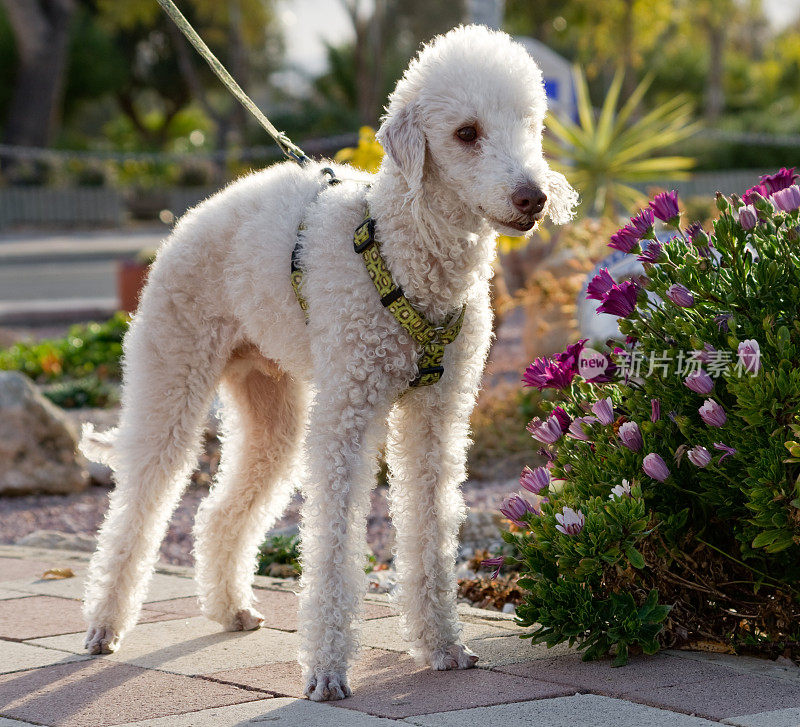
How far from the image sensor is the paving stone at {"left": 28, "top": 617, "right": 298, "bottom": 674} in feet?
12.3

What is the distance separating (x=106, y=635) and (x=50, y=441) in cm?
324

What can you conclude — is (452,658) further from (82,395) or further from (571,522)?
(82,395)

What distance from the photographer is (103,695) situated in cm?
338

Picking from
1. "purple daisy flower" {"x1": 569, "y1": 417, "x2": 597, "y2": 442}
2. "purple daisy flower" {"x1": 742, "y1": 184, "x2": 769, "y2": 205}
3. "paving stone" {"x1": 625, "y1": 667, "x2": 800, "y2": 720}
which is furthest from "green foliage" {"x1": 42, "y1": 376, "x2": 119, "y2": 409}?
"paving stone" {"x1": 625, "y1": 667, "x2": 800, "y2": 720}

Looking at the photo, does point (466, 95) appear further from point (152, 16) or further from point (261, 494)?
point (152, 16)

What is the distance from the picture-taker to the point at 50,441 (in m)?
6.96

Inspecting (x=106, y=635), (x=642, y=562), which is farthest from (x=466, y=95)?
(x=106, y=635)

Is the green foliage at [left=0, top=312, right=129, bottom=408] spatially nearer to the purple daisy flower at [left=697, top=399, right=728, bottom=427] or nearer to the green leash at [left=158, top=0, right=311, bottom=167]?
the green leash at [left=158, top=0, right=311, bottom=167]

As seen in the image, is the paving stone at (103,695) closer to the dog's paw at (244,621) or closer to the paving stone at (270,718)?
the paving stone at (270,718)

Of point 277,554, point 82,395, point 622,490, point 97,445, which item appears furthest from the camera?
point 82,395

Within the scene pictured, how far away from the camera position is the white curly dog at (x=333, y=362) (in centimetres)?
336

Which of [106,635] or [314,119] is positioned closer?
[106,635]

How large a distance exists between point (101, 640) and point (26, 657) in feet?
0.89

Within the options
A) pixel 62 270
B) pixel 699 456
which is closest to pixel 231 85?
pixel 699 456
